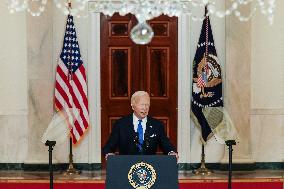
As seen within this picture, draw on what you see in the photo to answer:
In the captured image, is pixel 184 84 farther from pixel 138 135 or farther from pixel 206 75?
pixel 138 135

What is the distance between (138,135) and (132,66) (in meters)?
4.06

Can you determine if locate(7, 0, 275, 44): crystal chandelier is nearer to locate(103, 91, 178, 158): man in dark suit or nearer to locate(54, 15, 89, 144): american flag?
locate(54, 15, 89, 144): american flag

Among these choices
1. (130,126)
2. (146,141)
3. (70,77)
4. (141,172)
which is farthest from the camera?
(70,77)

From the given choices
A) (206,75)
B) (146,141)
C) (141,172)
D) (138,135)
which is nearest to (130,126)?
(138,135)

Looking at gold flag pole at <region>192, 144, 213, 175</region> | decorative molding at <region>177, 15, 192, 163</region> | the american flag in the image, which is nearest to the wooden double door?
decorative molding at <region>177, 15, 192, 163</region>

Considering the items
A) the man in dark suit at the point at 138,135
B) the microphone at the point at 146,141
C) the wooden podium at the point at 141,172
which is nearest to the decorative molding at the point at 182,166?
the man in dark suit at the point at 138,135

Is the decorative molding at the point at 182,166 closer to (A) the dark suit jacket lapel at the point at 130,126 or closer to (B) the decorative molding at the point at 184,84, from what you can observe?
(B) the decorative molding at the point at 184,84

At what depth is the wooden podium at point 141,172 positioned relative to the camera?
192 inches

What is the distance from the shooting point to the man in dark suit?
5.53 meters

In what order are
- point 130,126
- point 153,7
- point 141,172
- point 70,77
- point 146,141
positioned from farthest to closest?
point 70,77
point 153,7
point 130,126
point 146,141
point 141,172

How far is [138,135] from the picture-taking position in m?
5.62

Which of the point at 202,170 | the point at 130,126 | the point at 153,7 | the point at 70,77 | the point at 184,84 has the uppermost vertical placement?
the point at 153,7

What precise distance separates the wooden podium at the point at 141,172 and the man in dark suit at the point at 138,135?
0.54m

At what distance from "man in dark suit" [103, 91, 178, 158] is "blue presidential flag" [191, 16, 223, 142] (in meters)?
3.75
